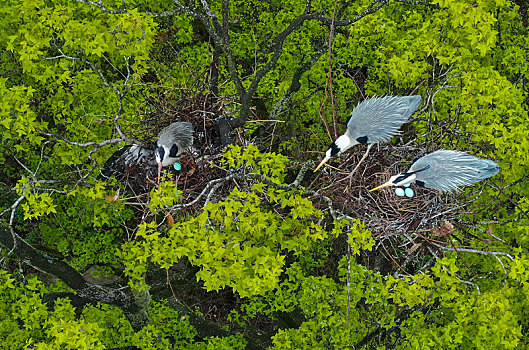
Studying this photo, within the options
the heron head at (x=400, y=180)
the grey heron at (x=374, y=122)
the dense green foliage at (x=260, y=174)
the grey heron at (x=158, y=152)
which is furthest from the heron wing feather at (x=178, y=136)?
the heron head at (x=400, y=180)

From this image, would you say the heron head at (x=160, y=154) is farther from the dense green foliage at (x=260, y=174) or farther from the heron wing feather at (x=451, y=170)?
the heron wing feather at (x=451, y=170)

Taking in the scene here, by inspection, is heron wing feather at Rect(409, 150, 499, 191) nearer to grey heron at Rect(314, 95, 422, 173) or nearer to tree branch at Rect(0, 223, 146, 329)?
grey heron at Rect(314, 95, 422, 173)

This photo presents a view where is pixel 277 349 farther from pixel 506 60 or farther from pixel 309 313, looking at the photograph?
pixel 506 60

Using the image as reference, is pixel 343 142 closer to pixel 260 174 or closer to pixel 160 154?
pixel 260 174

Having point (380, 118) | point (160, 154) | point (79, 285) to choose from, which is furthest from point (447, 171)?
point (79, 285)

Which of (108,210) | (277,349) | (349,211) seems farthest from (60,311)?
(349,211)

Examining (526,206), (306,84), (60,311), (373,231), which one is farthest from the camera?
(306,84)

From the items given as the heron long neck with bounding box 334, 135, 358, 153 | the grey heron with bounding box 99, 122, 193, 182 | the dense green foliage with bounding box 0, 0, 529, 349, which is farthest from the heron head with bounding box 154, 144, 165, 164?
the heron long neck with bounding box 334, 135, 358, 153
